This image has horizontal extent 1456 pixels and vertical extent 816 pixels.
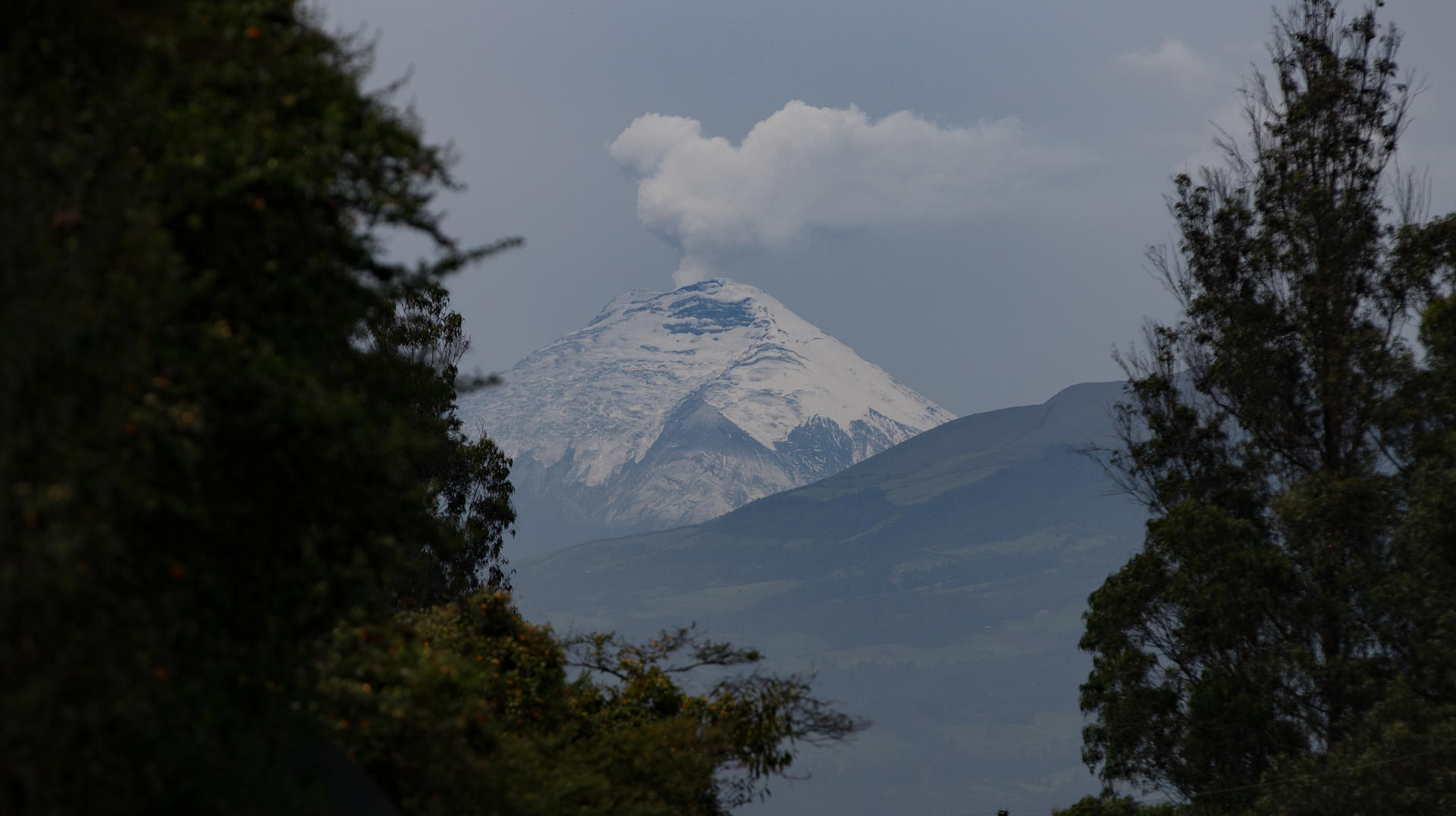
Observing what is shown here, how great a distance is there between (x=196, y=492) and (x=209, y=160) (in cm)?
171

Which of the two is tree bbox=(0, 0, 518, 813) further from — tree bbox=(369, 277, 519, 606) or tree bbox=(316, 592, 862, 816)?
tree bbox=(369, 277, 519, 606)

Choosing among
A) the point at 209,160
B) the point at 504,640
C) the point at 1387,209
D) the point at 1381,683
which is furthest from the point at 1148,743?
the point at 209,160

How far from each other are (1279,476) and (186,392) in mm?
22244

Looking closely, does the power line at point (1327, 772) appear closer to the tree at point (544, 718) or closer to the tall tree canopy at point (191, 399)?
the tree at point (544, 718)

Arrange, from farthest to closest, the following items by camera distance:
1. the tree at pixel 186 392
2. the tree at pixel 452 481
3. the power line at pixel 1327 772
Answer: the tree at pixel 452 481
the power line at pixel 1327 772
the tree at pixel 186 392

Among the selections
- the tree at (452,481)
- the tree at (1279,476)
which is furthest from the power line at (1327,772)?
the tree at (452,481)

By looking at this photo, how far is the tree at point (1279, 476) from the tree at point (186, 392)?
704 inches

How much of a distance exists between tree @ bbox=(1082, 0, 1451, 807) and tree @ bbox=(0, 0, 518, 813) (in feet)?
58.7

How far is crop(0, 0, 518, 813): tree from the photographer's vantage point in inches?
189

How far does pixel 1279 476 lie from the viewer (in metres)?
22.6

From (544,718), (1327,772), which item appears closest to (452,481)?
(544,718)

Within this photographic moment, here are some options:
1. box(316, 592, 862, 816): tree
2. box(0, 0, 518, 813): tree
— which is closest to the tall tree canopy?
box(0, 0, 518, 813): tree

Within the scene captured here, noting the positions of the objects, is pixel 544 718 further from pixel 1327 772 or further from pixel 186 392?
pixel 1327 772

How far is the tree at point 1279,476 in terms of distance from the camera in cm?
1980
